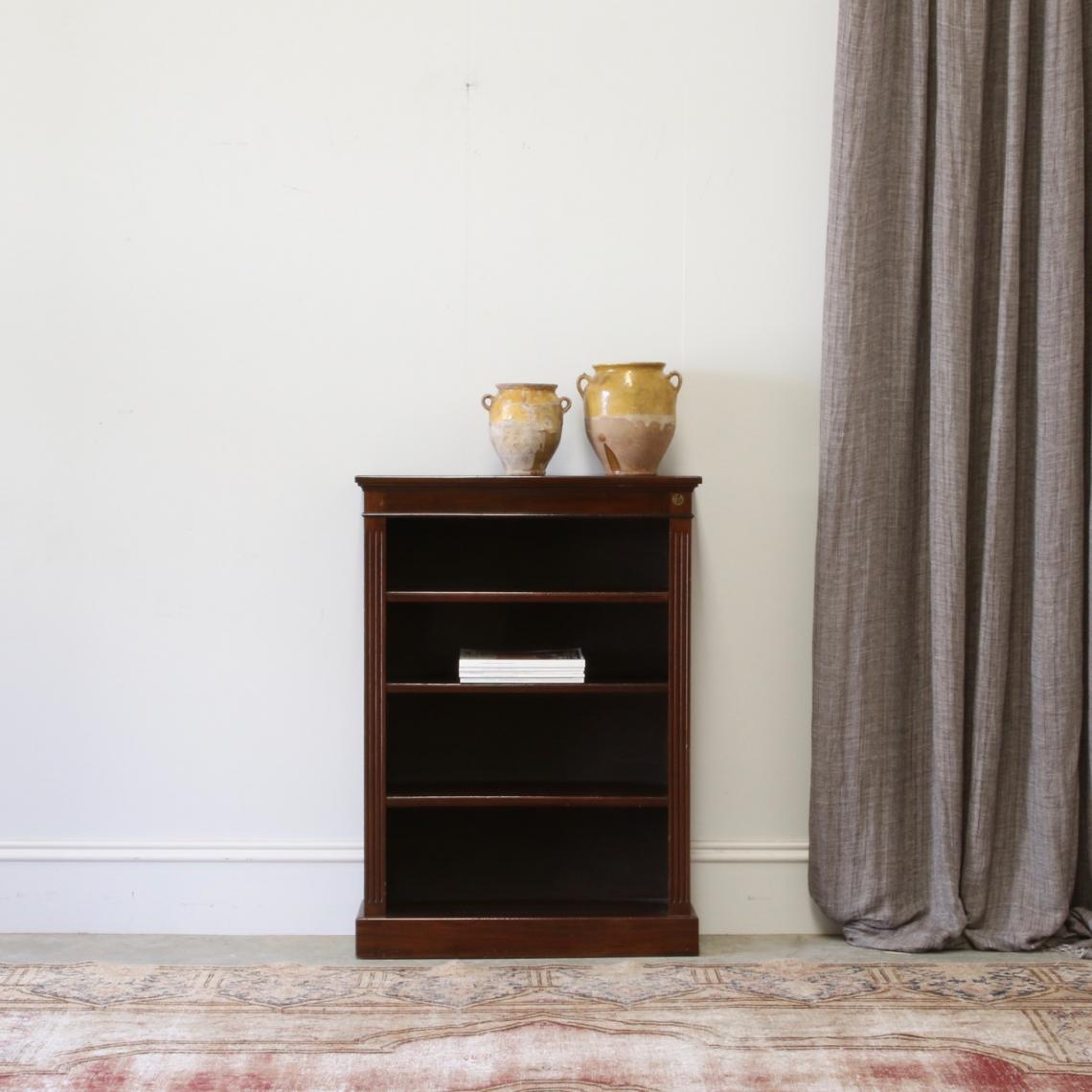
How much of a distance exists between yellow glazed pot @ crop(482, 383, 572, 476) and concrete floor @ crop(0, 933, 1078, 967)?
3.42 ft

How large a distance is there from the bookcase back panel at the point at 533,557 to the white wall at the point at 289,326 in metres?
0.14

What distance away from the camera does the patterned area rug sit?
1.86 meters

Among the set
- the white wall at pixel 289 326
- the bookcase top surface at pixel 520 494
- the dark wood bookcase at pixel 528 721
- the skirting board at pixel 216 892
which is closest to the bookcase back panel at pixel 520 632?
the dark wood bookcase at pixel 528 721

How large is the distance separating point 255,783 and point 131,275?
3.85 feet

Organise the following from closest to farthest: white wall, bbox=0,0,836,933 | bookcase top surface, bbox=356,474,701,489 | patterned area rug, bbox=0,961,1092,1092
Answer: patterned area rug, bbox=0,961,1092,1092 → bookcase top surface, bbox=356,474,701,489 → white wall, bbox=0,0,836,933

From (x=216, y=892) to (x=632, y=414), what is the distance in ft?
4.63

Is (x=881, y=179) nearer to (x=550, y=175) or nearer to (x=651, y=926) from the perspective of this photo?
(x=550, y=175)

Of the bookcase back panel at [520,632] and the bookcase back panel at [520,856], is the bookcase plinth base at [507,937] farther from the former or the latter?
the bookcase back panel at [520,632]

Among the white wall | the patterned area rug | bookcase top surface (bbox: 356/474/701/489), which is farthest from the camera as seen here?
the white wall

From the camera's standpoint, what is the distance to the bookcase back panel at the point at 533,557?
8.57 ft

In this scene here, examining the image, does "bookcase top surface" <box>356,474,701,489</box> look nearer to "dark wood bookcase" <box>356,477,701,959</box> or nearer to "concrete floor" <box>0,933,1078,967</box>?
"dark wood bookcase" <box>356,477,701,959</box>

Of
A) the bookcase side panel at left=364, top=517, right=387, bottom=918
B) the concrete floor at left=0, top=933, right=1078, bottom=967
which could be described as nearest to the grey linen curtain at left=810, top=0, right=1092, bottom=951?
the concrete floor at left=0, top=933, right=1078, bottom=967

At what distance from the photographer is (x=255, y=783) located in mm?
2602

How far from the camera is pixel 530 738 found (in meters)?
2.62
